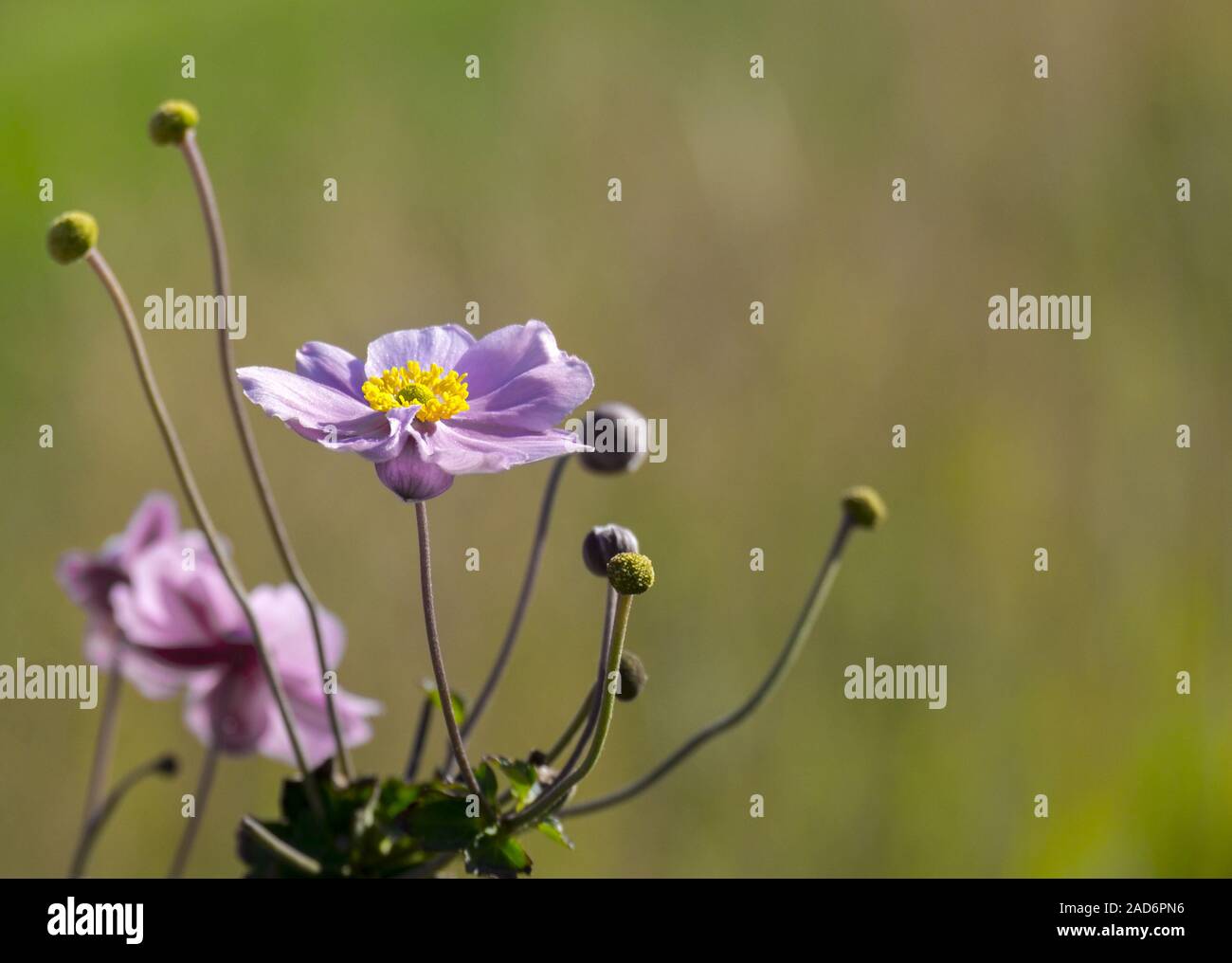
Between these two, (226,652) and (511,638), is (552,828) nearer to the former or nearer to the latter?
(511,638)

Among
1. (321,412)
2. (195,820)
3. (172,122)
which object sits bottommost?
(195,820)

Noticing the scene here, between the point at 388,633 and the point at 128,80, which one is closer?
the point at 388,633

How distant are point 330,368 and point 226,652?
29cm

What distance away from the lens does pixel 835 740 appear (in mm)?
2221

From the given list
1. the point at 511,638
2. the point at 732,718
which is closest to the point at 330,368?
the point at 511,638

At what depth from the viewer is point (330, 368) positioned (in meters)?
0.67

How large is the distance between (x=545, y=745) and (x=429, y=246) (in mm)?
989

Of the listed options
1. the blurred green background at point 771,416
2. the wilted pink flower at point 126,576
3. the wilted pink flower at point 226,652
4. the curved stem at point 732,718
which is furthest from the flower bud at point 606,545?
the blurred green background at point 771,416

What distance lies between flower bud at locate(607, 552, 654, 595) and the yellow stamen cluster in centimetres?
14

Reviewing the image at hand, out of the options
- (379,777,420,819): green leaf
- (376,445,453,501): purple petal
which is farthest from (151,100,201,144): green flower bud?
(379,777,420,819): green leaf

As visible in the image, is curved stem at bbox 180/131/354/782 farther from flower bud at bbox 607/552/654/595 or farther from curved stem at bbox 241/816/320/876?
flower bud at bbox 607/552/654/595

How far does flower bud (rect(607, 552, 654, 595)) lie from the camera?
0.58 m
